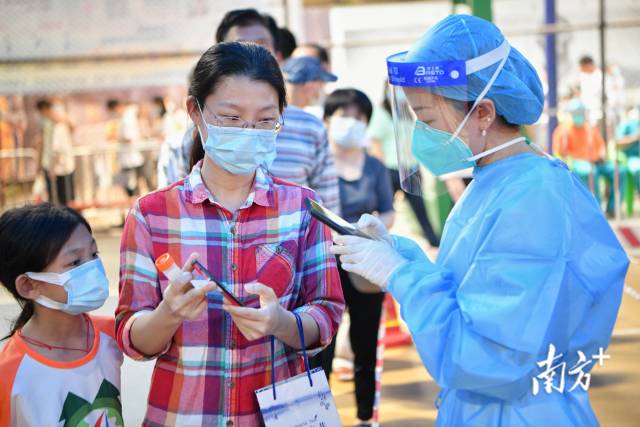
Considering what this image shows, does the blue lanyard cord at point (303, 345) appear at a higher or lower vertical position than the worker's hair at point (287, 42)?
lower

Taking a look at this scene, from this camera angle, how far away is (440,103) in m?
2.01

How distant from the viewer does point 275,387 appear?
2.04 m

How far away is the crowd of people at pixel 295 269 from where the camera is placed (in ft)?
6.00

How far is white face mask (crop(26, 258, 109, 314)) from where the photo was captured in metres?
2.39

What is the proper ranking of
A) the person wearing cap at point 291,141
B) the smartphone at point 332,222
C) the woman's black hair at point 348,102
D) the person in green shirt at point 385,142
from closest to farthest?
the smartphone at point 332,222 < the person wearing cap at point 291,141 < the woman's black hair at point 348,102 < the person in green shirt at point 385,142

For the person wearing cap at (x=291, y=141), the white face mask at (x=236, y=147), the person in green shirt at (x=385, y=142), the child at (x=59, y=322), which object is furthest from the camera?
the person in green shirt at (x=385, y=142)

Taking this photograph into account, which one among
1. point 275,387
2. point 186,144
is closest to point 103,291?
point 275,387

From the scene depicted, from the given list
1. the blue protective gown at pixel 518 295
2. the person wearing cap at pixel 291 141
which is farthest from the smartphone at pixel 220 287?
the person wearing cap at pixel 291 141

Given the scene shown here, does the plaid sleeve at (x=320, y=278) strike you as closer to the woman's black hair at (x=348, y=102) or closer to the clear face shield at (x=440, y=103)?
the clear face shield at (x=440, y=103)

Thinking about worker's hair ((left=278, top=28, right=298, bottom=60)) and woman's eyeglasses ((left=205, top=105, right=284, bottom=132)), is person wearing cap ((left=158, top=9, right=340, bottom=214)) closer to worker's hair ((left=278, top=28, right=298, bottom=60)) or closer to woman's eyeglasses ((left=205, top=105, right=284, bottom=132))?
worker's hair ((left=278, top=28, right=298, bottom=60))

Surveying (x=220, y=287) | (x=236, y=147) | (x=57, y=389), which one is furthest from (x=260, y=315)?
(x=57, y=389)

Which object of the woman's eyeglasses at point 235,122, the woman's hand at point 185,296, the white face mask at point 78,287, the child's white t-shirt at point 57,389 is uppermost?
the woman's eyeglasses at point 235,122

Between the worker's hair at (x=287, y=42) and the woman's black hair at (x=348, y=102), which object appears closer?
the worker's hair at (x=287, y=42)

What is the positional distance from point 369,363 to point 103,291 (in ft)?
7.49
